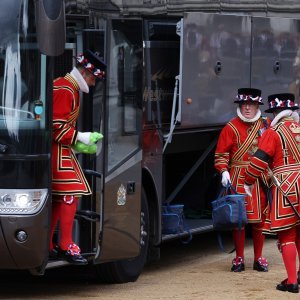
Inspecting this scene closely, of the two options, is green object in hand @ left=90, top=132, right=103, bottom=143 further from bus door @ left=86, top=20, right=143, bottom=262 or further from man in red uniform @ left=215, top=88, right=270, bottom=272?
man in red uniform @ left=215, top=88, right=270, bottom=272

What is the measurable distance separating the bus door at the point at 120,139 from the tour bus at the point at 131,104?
0.01 meters

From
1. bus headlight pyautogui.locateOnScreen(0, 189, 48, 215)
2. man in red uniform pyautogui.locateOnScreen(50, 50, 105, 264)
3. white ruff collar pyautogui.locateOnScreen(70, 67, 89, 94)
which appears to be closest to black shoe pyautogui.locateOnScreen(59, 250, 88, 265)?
man in red uniform pyautogui.locateOnScreen(50, 50, 105, 264)

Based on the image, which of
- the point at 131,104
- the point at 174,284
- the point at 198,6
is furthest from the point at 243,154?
the point at 131,104

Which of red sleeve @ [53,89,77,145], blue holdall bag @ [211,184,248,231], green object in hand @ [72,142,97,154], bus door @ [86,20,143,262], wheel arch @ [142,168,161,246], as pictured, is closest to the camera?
red sleeve @ [53,89,77,145]

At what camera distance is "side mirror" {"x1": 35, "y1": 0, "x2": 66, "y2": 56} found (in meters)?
8.20

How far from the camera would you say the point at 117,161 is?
959cm

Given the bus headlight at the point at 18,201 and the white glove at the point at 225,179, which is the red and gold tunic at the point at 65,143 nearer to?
the bus headlight at the point at 18,201

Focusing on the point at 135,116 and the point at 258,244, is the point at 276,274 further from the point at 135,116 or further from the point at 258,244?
the point at 135,116

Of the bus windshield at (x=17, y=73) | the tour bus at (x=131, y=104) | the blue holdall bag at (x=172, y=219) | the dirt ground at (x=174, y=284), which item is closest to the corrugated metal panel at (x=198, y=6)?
the tour bus at (x=131, y=104)

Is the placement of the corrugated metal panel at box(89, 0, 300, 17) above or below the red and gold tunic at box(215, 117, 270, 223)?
above

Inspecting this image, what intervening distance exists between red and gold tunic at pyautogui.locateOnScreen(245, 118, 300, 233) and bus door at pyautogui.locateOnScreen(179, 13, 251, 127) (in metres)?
1.28

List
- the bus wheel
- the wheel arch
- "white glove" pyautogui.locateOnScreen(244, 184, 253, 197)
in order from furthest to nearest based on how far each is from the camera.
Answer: the wheel arch < "white glove" pyautogui.locateOnScreen(244, 184, 253, 197) < the bus wheel

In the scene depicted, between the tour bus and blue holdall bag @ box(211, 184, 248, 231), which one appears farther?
blue holdall bag @ box(211, 184, 248, 231)

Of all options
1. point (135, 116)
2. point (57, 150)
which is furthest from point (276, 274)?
point (57, 150)
